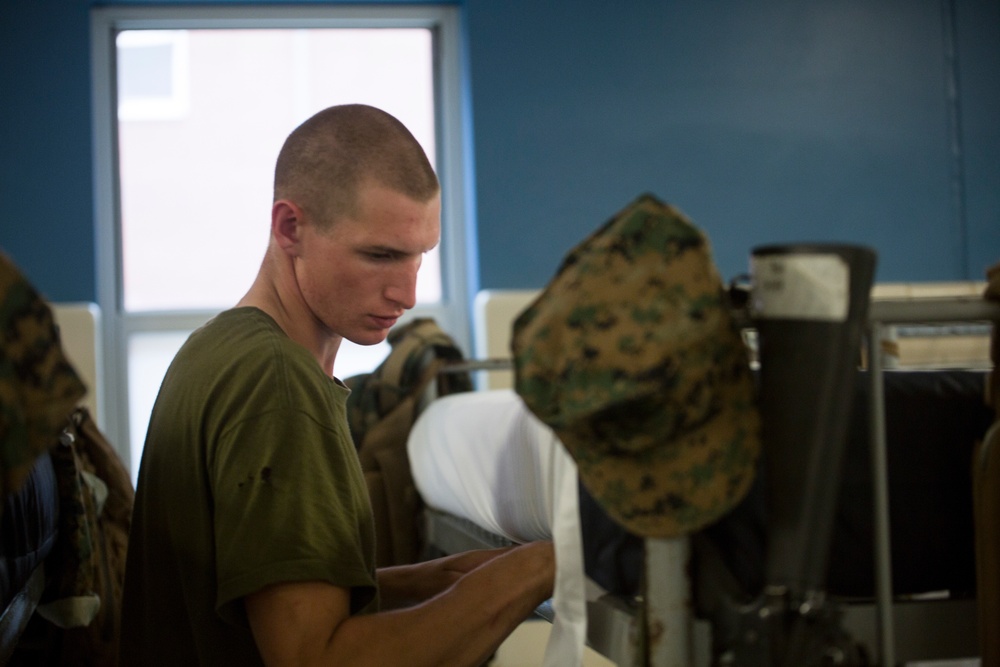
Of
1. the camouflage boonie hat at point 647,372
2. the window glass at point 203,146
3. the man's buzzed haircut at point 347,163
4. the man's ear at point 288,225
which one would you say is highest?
the window glass at point 203,146

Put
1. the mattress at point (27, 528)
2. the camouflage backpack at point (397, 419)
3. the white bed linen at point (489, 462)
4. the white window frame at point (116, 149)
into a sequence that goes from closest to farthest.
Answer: the white bed linen at point (489, 462) → the mattress at point (27, 528) → the camouflage backpack at point (397, 419) → the white window frame at point (116, 149)

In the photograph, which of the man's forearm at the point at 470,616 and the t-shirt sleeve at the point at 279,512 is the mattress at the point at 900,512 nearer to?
the man's forearm at the point at 470,616

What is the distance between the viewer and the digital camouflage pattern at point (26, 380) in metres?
0.69

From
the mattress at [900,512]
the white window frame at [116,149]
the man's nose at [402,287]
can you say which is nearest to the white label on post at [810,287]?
the mattress at [900,512]

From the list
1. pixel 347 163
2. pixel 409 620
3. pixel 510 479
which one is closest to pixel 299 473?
pixel 409 620

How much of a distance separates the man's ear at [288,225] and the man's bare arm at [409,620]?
1.42 ft

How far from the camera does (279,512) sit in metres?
1.02

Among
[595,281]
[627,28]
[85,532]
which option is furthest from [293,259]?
[627,28]

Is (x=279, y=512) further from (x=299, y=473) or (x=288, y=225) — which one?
(x=288, y=225)

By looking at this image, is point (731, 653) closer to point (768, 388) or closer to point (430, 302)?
point (768, 388)

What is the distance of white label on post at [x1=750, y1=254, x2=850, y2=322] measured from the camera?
0.76 m

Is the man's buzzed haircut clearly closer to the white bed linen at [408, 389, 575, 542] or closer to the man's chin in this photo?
the man's chin

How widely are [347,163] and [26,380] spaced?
613mm

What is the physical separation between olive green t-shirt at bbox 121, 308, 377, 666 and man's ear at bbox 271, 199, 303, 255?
0.13 meters
